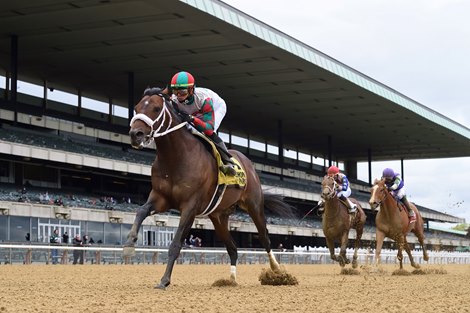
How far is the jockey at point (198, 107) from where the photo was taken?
9.89 m

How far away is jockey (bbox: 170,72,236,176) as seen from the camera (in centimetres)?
989

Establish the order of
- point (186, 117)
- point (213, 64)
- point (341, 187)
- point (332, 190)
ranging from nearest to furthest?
point (186, 117) → point (332, 190) → point (341, 187) → point (213, 64)

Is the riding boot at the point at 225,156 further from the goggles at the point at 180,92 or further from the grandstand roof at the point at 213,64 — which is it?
the grandstand roof at the point at 213,64

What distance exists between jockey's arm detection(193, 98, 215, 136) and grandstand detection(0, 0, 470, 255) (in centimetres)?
2279

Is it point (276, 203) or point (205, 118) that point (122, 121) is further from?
point (205, 118)

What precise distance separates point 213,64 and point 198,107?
32.4 metres

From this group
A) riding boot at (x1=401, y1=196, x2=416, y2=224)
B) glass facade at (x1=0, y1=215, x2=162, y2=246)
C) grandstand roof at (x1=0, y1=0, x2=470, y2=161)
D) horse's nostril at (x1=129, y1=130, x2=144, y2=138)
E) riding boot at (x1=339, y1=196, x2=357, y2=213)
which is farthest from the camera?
grandstand roof at (x1=0, y1=0, x2=470, y2=161)

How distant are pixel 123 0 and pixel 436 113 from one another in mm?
35710

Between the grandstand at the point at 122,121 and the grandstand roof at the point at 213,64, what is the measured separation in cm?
12

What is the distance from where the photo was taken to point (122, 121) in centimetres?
5388

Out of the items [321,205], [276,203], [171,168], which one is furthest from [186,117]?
[321,205]

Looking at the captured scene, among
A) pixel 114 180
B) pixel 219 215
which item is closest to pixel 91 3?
pixel 114 180

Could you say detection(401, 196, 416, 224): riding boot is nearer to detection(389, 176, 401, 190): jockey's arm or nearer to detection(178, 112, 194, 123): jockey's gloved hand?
detection(389, 176, 401, 190): jockey's arm

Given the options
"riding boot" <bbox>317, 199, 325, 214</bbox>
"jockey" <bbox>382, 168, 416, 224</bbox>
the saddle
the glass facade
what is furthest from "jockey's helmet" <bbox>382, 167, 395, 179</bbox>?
the glass facade
